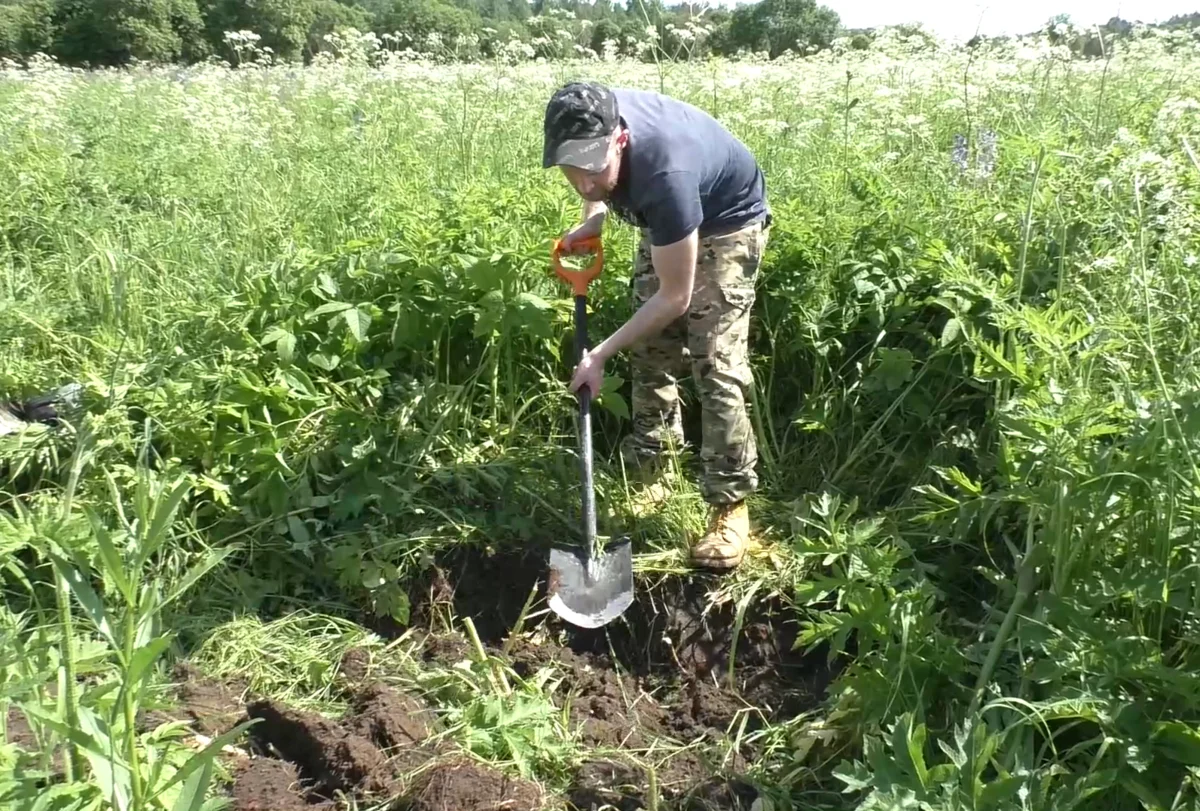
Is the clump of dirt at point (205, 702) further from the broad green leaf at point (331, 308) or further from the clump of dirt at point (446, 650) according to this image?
the broad green leaf at point (331, 308)

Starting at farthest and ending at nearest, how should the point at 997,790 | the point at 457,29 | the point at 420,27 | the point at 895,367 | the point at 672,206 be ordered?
the point at 420,27
the point at 457,29
the point at 895,367
the point at 672,206
the point at 997,790

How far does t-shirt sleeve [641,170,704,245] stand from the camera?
7.67 ft

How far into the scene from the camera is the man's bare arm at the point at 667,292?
7.82 ft

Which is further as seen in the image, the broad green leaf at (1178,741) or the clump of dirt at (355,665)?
the clump of dirt at (355,665)

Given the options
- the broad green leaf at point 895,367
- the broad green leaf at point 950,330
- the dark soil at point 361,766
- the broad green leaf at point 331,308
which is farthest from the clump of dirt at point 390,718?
the broad green leaf at point 950,330

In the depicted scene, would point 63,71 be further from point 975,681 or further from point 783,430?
point 975,681

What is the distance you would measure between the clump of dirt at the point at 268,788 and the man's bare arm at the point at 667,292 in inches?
55.6

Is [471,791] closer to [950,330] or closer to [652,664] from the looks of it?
[652,664]

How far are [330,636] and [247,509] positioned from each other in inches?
21.5

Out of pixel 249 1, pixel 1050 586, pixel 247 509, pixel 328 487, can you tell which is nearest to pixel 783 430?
pixel 1050 586

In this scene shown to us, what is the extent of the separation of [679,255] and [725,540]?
93 cm

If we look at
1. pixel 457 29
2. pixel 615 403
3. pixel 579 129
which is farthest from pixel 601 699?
pixel 457 29

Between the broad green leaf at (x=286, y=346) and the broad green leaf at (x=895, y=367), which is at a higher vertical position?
the broad green leaf at (x=286, y=346)

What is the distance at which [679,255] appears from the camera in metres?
2.38
